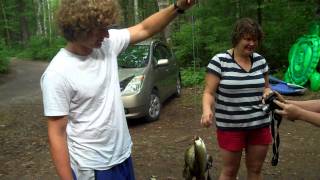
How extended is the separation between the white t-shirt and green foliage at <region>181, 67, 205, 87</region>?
413 inches

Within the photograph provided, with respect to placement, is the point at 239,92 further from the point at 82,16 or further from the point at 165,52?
the point at 165,52

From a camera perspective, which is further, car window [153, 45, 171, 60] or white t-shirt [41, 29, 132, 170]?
car window [153, 45, 171, 60]

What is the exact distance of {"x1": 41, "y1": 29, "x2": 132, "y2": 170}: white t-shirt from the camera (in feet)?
7.67

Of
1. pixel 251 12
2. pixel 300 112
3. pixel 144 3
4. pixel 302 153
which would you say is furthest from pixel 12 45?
pixel 300 112

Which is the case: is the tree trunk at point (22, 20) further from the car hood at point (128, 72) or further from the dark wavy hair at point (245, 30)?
the dark wavy hair at point (245, 30)

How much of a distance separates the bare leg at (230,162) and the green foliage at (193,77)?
890 cm

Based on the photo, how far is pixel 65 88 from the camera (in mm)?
2344

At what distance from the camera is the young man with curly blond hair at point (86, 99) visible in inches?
91.7

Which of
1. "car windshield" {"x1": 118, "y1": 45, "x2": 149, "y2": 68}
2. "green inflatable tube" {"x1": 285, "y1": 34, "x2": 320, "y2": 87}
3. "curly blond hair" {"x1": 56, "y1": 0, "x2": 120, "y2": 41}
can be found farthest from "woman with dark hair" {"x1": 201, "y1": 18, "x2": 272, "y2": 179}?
"green inflatable tube" {"x1": 285, "y1": 34, "x2": 320, "y2": 87}

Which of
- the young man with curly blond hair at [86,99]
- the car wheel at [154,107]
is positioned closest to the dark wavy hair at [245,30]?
the young man with curly blond hair at [86,99]

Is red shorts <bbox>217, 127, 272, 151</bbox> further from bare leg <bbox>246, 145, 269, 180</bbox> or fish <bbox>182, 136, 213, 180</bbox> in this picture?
fish <bbox>182, 136, 213, 180</bbox>

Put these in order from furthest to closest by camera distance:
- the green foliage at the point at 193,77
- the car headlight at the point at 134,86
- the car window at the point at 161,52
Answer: the green foliage at the point at 193,77, the car window at the point at 161,52, the car headlight at the point at 134,86

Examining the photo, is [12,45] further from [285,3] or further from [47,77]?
[47,77]

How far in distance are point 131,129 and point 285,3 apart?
654cm
